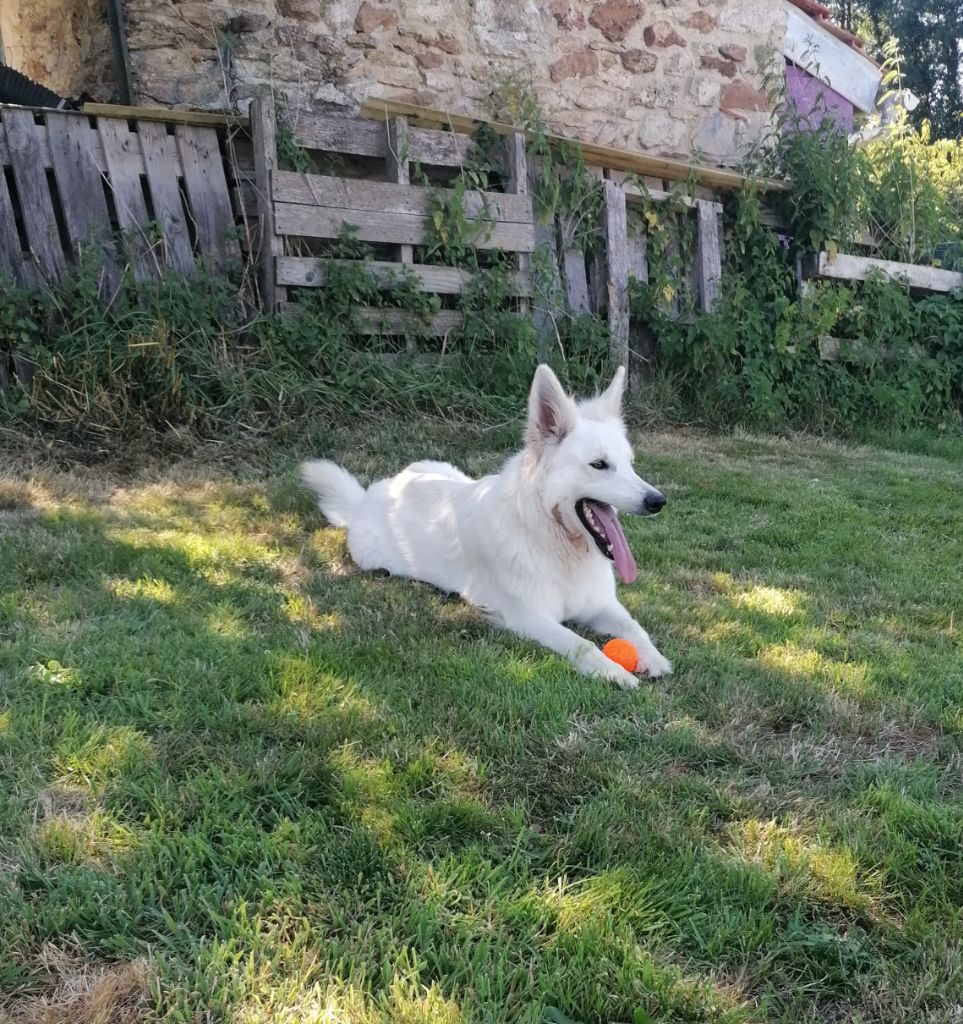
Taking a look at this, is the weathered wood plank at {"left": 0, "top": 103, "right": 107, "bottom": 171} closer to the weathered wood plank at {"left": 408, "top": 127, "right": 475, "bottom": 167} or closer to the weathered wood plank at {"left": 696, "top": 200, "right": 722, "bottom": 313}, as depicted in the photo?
the weathered wood plank at {"left": 408, "top": 127, "right": 475, "bottom": 167}

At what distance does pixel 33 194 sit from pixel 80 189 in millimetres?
276

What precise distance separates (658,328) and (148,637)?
17.6 ft

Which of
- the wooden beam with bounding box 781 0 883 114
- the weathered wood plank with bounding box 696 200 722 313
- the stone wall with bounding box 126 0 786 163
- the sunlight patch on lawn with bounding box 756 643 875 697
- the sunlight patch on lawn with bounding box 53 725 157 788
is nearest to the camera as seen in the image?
the sunlight patch on lawn with bounding box 53 725 157 788

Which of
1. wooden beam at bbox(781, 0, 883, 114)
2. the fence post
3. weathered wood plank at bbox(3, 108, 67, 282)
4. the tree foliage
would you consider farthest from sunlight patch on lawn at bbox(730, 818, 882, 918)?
the tree foliage

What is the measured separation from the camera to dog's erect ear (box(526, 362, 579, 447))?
2961mm

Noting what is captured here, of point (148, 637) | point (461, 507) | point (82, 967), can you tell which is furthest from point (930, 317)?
point (82, 967)

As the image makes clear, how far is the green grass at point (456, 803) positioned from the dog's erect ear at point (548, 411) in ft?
2.45

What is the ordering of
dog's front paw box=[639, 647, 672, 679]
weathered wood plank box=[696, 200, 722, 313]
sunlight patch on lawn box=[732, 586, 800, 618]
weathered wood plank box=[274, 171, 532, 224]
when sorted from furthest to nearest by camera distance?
1. weathered wood plank box=[696, 200, 722, 313]
2. weathered wood plank box=[274, 171, 532, 224]
3. sunlight patch on lawn box=[732, 586, 800, 618]
4. dog's front paw box=[639, 647, 672, 679]

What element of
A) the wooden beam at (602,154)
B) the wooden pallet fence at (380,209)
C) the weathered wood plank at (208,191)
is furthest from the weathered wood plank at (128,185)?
the wooden beam at (602,154)

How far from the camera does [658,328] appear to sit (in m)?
6.90

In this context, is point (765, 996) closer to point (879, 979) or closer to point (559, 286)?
point (879, 979)

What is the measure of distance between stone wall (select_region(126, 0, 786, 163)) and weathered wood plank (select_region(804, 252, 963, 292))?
181 cm

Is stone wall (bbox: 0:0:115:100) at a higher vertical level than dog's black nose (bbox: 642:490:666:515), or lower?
higher

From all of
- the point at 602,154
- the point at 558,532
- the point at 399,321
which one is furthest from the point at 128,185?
the point at 558,532
